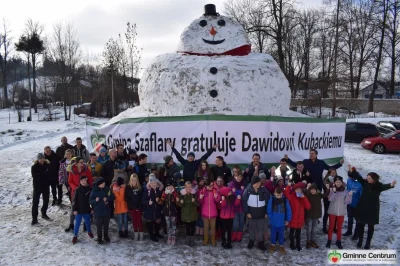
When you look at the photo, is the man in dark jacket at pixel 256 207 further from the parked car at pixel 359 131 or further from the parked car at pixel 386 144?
the parked car at pixel 359 131

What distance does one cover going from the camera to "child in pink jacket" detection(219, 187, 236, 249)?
17.3ft

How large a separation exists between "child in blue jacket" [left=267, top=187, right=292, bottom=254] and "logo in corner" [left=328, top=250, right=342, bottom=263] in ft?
2.34

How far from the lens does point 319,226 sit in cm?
638

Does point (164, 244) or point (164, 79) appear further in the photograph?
point (164, 79)

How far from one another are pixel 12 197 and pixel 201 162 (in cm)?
542

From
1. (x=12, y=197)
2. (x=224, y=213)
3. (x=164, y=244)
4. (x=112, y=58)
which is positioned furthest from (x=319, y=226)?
(x=112, y=58)

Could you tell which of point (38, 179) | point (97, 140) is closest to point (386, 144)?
point (97, 140)

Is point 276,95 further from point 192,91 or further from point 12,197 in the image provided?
point 12,197

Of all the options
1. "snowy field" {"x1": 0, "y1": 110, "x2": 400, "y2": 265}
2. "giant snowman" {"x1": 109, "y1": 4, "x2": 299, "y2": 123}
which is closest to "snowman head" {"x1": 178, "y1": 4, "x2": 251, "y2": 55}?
"giant snowman" {"x1": 109, "y1": 4, "x2": 299, "y2": 123}

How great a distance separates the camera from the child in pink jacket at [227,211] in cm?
526

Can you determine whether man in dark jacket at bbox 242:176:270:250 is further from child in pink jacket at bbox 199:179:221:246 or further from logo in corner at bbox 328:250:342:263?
logo in corner at bbox 328:250:342:263

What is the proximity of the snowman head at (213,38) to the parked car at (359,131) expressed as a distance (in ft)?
40.8

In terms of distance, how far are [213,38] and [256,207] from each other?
15.6 feet

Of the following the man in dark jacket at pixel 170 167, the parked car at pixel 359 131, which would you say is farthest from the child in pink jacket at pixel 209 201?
the parked car at pixel 359 131
